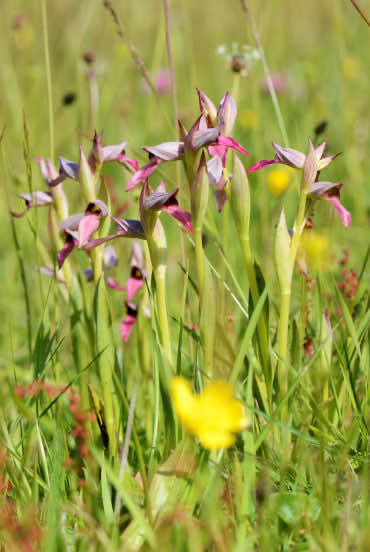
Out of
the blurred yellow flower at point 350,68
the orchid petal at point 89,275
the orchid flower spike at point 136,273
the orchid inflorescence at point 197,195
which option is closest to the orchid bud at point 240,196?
the orchid inflorescence at point 197,195

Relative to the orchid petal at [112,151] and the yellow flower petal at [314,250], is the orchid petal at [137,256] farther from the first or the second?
the yellow flower petal at [314,250]

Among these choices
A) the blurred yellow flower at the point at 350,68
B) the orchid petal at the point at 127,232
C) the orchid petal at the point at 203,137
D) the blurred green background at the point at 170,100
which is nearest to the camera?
the orchid petal at the point at 203,137

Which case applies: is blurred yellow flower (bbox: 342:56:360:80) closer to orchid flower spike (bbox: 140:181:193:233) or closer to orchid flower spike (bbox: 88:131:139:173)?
orchid flower spike (bbox: 88:131:139:173)

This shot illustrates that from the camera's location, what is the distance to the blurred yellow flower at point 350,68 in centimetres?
246

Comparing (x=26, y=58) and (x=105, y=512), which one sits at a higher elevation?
(x=26, y=58)

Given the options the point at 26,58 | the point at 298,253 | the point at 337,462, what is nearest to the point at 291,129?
the point at 26,58

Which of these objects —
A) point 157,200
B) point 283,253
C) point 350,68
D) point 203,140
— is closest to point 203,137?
point 203,140

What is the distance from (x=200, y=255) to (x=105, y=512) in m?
0.40

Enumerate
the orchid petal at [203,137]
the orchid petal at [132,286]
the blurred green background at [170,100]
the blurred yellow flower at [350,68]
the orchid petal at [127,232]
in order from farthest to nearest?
the blurred yellow flower at [350,68]
the blurred green background at [170,100]
the orchid petal at [132,286]
the orchid petal at [127,232]
the orchid petal at [203,137]

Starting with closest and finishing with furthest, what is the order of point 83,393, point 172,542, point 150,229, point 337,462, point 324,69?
1. point 172,542
2. point 337,462
3. point 150,229
4. point 83,393
5. point 324,69

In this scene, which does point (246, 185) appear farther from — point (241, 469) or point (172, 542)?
point (172, 542)

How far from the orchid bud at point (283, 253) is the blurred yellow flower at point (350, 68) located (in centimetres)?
161

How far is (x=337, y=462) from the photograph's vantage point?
838 mm

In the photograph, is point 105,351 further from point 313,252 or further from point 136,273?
point 313,252
